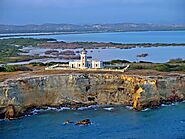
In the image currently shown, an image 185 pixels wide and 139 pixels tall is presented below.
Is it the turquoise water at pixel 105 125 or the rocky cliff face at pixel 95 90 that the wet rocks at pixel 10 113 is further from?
the rocky cliff face at pixel 95 90

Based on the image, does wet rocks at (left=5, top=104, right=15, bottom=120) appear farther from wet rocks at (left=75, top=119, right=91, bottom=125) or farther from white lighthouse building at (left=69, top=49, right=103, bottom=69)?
white lighthouse building at (left=69, top=49, right=103, bottom=69)

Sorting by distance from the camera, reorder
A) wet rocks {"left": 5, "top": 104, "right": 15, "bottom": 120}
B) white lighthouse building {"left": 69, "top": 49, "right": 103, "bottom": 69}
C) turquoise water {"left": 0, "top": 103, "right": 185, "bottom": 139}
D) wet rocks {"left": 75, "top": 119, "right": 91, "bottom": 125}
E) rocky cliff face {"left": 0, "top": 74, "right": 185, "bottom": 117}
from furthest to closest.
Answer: white lighthouse building {"left": 69, "top": 49, "right": 103, "bottom": 69} → rocky cliff face {"left": 0, "top": 74, "right": 185, "bottom": 117} → wet rocks {"left": 5, "top": 104, "right": 15, "bottom": 120} → wet rocks {"left": 75, "top": 119, "right": 91, "bottom": 125} → turquoise water {"left": 0, "top": 103, "right": 185, "bottom": 139}

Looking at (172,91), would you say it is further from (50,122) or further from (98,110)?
(50,122)

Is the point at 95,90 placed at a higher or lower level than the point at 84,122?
higher

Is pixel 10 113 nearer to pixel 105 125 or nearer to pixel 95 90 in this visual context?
pixel 105 125

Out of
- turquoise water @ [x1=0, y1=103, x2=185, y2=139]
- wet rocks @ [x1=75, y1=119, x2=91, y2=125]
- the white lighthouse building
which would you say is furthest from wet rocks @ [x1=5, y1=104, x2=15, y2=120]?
the white lighthouse building

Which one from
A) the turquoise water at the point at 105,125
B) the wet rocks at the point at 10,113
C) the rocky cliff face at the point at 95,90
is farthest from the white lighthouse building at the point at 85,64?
the wet rocks at the point at 10,113

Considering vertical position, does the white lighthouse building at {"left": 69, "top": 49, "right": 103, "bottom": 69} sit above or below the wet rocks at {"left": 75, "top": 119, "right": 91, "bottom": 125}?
above

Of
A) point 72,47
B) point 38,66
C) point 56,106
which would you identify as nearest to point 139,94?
point 56,106

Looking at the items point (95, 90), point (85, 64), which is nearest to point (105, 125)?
point (95, 90)
